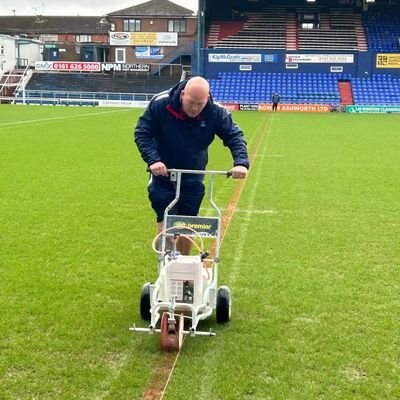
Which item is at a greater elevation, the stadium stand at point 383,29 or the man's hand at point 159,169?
the stadium stand at point 383,29

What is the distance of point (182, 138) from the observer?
15.1 ft

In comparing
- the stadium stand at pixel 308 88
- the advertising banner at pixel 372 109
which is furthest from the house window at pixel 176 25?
the advertising banner at pixel 372 109

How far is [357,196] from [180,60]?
160 ft

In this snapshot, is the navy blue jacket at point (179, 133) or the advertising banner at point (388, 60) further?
the advertising banner at point (388, 60)

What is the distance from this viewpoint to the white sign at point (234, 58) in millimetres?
48344

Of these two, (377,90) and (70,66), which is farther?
(70,66)

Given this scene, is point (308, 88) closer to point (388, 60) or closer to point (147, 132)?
point (388, 60)

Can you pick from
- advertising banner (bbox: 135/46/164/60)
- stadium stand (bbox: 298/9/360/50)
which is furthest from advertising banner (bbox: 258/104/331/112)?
advertising banner (bbox: 135/46/164/60)

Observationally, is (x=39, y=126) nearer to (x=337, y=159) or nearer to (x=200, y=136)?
(x=337, y=159)

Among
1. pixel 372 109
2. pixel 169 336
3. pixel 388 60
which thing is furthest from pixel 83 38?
pixel 169 336

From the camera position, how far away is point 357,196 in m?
9.96

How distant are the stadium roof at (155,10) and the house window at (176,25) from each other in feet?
1.97

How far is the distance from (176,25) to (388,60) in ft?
77.8

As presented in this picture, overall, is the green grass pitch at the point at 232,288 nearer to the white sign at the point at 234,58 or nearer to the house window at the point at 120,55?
the white sign at the point at 234,58
